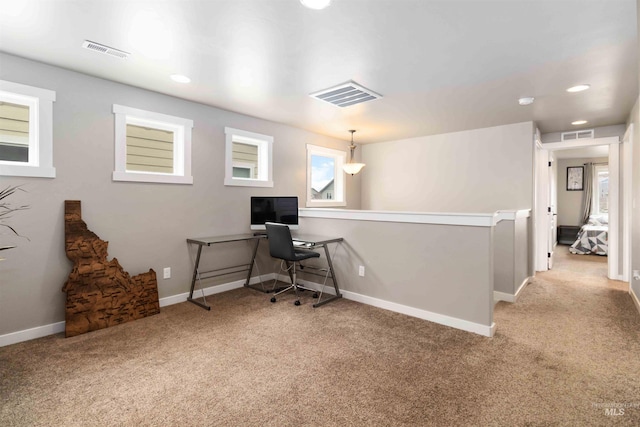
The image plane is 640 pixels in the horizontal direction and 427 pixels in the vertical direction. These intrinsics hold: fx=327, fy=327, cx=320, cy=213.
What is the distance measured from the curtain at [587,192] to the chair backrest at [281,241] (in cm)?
865

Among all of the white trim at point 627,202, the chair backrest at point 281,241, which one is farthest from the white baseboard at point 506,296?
the chair backrest at point 281,241

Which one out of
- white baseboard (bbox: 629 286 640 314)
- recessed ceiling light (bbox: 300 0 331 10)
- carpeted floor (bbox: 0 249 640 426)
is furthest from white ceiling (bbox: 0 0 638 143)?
carpeted floor (bbox: 0 249 640 426)

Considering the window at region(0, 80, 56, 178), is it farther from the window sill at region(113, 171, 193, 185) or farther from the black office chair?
the black office chair

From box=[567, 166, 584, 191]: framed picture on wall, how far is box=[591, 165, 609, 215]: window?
264mm

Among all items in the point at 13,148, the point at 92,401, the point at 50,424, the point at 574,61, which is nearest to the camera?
the point at 50,424

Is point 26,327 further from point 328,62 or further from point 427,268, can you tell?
point 427,268

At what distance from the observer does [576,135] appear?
5.14 m

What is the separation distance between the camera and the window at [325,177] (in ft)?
17.9

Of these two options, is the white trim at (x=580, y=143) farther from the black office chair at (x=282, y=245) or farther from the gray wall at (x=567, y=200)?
the gray wall at (x=567, y=200)

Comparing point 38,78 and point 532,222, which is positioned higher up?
point 38,78

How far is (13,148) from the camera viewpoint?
2.85 metres

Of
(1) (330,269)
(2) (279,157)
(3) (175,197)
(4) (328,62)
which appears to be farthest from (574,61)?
(3) (175,197)

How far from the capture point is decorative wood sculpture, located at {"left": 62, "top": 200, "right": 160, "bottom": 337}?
9.57 feet

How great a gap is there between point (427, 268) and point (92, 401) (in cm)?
286
